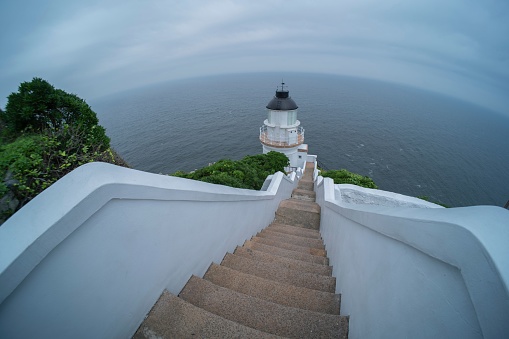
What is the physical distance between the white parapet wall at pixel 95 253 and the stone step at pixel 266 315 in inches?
13.4

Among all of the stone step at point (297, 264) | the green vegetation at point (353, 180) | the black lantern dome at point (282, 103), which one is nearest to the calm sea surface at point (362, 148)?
the black lantern dome at point (282, 103)

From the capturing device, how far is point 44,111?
317 cm

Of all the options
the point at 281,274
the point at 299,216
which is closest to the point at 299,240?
the point at 281,274

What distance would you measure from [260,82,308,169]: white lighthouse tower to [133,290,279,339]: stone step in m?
20.2

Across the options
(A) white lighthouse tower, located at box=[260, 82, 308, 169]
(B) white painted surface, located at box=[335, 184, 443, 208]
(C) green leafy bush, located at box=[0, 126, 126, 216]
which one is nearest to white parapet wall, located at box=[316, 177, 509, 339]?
(C) green leafy bush, located at box=[0, 126, 126, 216]

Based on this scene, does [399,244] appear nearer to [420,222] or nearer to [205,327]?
[420,222]

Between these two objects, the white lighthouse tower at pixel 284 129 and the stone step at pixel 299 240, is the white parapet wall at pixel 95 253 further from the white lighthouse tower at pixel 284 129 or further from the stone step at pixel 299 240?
the white lighthouse tower at pixel 284 129

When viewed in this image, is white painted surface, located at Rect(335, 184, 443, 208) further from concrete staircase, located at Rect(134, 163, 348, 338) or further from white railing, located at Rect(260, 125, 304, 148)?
white railing, located at Rect(260, 125, 304, 148)

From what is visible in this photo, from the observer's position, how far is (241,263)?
3680 millimetres

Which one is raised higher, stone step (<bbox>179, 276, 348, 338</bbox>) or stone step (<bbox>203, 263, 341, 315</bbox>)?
stone step (<bbox>179, 276, 348, 338</bbox>)

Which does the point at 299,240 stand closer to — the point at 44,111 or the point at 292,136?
the point at 44,111

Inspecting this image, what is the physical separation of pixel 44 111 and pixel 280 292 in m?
4.19

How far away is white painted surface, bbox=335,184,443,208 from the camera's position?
638 centimetres

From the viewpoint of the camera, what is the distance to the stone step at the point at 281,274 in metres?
3.27
